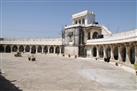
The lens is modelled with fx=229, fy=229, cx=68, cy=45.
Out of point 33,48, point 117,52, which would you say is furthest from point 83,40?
point 33,48

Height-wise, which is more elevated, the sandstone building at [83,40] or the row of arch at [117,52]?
the sandstone building at [83,40]

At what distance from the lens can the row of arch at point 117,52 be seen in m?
33.4

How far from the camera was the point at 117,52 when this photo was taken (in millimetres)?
45656

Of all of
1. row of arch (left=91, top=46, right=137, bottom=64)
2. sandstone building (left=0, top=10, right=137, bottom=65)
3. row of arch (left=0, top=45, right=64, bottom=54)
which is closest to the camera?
row of arch (left=91, top=46, right=137, bottom=64)

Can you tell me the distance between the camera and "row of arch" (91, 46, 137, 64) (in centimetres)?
3341

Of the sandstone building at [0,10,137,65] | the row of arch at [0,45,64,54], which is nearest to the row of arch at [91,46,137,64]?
the sandstone building at [0,10,137,65]

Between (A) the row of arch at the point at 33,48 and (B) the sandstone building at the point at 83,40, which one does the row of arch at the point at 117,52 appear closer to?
(B) the sandstone building at the point at 83,40

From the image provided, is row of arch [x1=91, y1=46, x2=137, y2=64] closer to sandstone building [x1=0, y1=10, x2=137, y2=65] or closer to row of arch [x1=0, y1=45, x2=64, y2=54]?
sandstone building [x1=0, y1=10, x2=137, y2=65]

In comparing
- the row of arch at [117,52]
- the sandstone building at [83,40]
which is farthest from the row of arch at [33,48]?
the row of arch at [117,52]

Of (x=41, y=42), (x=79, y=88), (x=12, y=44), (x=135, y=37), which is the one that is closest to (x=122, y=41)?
(x=135, y=37)

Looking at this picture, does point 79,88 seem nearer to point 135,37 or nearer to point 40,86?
point 40,86

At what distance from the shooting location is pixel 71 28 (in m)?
59.2

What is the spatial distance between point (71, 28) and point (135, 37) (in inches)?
1269

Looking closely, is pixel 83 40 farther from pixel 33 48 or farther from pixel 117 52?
pixel 33 48
